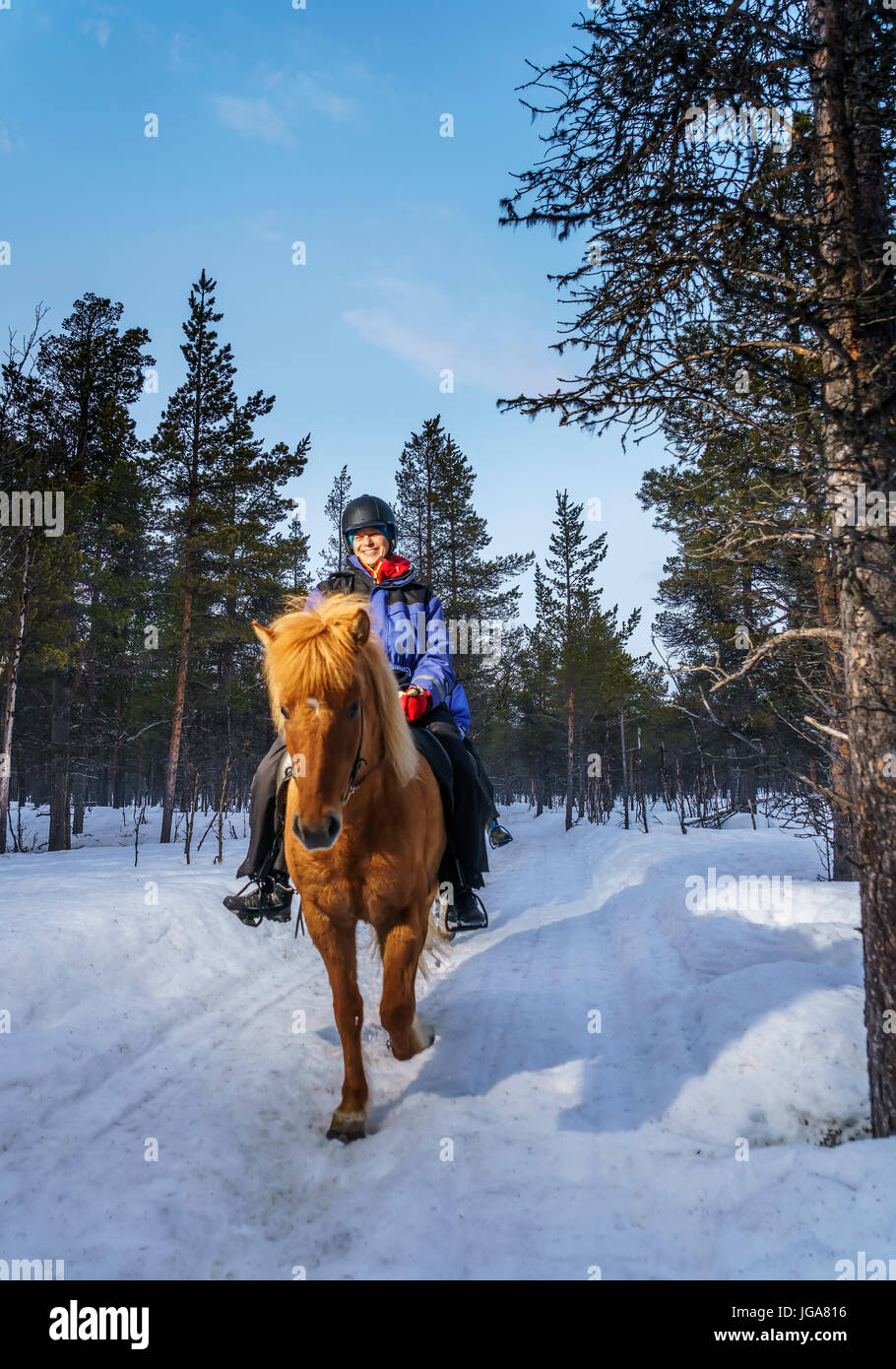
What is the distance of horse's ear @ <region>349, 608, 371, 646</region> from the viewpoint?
3105 millimetres

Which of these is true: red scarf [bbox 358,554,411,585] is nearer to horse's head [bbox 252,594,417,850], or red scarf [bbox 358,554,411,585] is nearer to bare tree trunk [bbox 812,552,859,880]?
horse's head [bbox 252,594,417,850]

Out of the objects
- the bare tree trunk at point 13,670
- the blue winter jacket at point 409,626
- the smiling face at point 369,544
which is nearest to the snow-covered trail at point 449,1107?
the blue winter jacket at point 409,626

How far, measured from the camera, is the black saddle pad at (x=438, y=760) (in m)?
4.58

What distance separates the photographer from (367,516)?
5637 mm

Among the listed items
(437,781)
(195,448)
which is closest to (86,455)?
→ (195,448)

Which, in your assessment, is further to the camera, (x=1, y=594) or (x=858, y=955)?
(x=1, y=594)

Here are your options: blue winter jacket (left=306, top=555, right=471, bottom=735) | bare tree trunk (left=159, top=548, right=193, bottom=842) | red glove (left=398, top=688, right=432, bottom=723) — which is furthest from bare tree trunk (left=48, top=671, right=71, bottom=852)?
red glove (left=398, top=688, right=432, bottom=723)

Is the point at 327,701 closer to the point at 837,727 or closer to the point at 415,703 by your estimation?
the point at 415,703

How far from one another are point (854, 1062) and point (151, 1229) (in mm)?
4077

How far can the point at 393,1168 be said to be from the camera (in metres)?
3.16

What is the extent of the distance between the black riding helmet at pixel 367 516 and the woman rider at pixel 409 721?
0.07 feet
